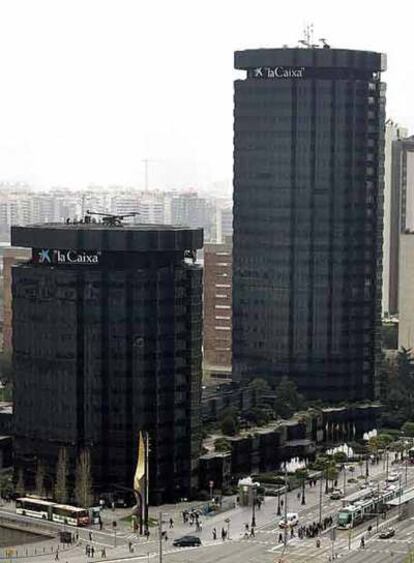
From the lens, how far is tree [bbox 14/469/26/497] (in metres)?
93.5

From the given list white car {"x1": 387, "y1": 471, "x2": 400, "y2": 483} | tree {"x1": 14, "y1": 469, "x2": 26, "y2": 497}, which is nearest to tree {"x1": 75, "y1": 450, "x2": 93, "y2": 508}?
tree {"x1": 14, "y1": 469, "x2": 26, "y2": 497}

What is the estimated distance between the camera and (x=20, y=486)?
9369 cm

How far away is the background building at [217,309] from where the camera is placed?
496 ft

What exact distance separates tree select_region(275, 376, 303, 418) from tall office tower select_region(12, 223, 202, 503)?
17.9 metres

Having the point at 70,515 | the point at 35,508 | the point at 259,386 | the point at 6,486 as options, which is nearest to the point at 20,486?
the point at 6,486

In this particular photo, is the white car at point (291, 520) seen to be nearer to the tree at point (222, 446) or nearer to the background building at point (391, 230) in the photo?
the tree at point (222, 446)

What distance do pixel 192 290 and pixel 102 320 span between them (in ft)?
18.1

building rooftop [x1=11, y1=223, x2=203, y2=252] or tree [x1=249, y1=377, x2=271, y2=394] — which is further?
tree [x1=249, y1=377, x2=271, y2=394]

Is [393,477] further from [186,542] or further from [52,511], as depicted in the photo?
[52,511]

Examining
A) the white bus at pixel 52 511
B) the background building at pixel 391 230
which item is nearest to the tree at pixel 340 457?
the white bus at pixel 52 511

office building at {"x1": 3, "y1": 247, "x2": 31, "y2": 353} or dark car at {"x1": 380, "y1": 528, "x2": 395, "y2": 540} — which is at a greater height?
office building at {"x1": 3, "y1": 247, "x2": 31, "y2": 353}

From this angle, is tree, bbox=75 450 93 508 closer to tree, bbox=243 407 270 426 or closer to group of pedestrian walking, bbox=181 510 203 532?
group of pedestrian walking, bbox=181 510 203 532

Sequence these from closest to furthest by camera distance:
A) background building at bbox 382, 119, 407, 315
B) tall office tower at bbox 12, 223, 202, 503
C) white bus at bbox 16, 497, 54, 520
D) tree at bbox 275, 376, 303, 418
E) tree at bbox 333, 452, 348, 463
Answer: white bus at bbox 16, 497, 54, 520, tall office tower at bbox 12, 223, 202, 503, tree at bbox 333, 452, 348, 463, tree at bbox 275, 376, 303, 418, background building at bbox 382, 119, 407, 315

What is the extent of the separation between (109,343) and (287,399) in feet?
79.9
